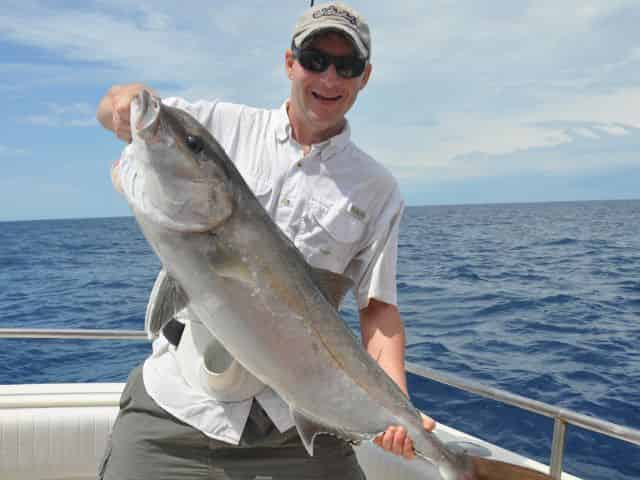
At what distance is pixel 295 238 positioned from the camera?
2764mm

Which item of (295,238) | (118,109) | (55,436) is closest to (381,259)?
(295,238)

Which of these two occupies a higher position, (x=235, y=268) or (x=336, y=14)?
(x=336, y=14)

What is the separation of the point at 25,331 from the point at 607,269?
18.7 m

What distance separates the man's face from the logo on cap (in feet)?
0.26

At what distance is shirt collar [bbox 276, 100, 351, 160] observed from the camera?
2.80 metres

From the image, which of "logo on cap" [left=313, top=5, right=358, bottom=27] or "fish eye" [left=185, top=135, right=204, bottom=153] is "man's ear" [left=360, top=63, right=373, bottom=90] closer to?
"logo on cap" [left=313, top=5, right=358, bottom=27]

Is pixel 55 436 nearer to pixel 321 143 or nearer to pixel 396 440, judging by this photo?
pixel 396 440

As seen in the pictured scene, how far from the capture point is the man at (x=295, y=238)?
254 cm

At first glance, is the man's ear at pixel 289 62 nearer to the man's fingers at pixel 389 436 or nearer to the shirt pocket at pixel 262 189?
the shirt pocket at pixel 262 189

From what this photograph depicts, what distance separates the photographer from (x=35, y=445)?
389 centimetres

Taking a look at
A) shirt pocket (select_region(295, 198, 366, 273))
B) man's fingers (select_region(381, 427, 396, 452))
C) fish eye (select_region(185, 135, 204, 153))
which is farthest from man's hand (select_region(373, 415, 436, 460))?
fish eye (select_region(185, 135, 204, 153))

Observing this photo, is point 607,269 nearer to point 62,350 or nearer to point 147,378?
point 62,350

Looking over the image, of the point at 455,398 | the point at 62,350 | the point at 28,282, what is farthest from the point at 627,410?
the point at 28,282

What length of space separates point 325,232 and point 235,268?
28.6 inches
